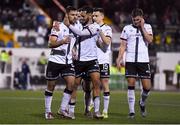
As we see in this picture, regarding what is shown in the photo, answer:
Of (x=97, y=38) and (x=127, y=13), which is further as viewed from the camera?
(x=127, y=13)

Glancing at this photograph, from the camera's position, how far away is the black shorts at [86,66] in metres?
16.6

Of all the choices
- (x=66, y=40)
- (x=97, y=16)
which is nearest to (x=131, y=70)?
(x=97, y=16)

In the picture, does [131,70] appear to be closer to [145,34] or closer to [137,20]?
[145,34]

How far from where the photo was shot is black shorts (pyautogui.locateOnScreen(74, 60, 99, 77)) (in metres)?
16.6

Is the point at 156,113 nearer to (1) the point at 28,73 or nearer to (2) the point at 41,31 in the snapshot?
(1) the point at 28,73

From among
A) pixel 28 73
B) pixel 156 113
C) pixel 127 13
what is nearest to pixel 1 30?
pixel 28 73

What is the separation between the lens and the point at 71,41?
16.2 m

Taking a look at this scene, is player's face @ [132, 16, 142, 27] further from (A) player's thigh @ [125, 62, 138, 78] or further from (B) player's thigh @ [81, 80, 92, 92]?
(B) player's thigh @ [81, 80, 92, 92]

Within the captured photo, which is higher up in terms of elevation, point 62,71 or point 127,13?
point 127,13

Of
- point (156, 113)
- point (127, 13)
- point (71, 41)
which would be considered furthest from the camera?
point (127, 13)

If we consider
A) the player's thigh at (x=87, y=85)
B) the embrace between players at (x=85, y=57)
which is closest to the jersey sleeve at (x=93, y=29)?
the embrace between players at (x=85, y=57)

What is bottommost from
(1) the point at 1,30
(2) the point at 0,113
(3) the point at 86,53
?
(2) the point at 0,113

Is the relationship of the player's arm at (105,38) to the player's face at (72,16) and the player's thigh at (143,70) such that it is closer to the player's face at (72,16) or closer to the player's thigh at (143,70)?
the player's face at (72,16)

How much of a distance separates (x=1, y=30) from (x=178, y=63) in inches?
461
